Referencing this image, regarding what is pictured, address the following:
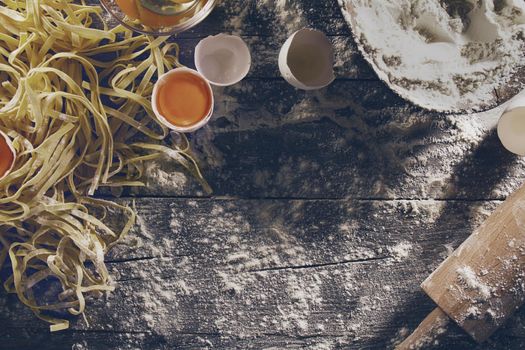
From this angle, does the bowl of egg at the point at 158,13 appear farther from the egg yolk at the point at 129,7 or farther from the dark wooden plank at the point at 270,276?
the dark wooden plank at the point at 270,276

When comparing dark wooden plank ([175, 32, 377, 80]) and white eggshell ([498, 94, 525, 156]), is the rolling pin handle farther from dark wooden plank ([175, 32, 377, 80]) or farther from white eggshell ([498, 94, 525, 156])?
dark wooden plank ([175, 32, 377, 80])

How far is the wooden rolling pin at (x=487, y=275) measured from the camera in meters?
1.27

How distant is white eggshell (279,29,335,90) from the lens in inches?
49.4

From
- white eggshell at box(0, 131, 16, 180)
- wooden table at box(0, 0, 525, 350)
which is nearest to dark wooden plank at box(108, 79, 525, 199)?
wooden table at box(0, 0, 525, 350)

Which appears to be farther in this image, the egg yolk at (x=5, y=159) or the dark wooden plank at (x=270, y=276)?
the dark wooden plank at (x=270, y=276)

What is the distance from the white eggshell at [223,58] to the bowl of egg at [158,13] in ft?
0.29

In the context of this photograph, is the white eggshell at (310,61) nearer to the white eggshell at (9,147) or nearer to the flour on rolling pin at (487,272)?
the flour on rolling pin at (487,272)

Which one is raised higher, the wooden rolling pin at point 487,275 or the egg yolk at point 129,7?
the egg yolk at point 129,7

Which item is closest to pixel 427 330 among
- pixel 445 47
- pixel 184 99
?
pixel 445 47

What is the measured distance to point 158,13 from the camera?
1188 mm

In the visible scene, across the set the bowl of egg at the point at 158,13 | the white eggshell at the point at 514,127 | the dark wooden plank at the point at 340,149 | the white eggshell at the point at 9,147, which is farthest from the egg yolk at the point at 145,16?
the white eggshell at the point at 514,127

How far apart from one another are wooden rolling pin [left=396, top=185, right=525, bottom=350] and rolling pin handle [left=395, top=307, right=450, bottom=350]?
0.01m

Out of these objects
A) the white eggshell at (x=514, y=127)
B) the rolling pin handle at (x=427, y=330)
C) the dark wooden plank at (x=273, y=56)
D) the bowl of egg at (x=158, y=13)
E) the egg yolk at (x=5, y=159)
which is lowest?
the rolling pin handle at (x=427, y=330)

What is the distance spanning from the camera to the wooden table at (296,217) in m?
1.34
